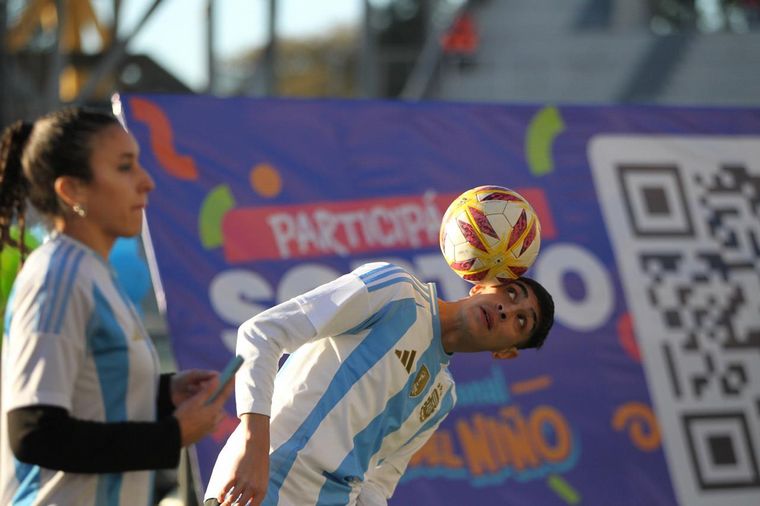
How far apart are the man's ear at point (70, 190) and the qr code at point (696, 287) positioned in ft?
13.1

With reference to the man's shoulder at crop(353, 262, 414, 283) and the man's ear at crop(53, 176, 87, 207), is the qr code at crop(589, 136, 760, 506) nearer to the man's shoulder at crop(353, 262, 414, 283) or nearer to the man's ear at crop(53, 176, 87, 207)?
the man's shoulder at crop(353, 262, 414, 283)

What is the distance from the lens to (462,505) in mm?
5711

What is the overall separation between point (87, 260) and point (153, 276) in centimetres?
287

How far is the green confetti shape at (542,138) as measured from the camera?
639cm

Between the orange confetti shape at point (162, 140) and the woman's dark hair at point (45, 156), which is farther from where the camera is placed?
the orange confetti shape at point (162, 140)

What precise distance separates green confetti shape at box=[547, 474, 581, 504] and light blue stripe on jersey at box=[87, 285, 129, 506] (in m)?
3.48

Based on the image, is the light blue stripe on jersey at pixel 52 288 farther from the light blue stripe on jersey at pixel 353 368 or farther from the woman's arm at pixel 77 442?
the light blue stripe on jersey at pixel 353 368

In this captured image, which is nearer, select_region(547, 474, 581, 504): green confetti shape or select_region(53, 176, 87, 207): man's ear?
select_region(53, 176, 87, 207): man's ear

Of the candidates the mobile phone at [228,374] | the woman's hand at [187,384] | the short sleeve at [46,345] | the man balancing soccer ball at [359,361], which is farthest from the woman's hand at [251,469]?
the woman's hand at [187,384]

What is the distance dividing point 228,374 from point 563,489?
3.63 m

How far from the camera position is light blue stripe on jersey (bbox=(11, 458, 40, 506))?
270 centimetres

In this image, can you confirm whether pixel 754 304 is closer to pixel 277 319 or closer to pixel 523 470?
pixel 523 470

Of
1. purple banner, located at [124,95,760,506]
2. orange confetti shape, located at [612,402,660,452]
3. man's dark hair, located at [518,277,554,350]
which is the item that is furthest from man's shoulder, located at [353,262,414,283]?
orange confetti shape, located at [612,402,660,452]

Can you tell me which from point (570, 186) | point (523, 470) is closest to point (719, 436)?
point (523, 470)
